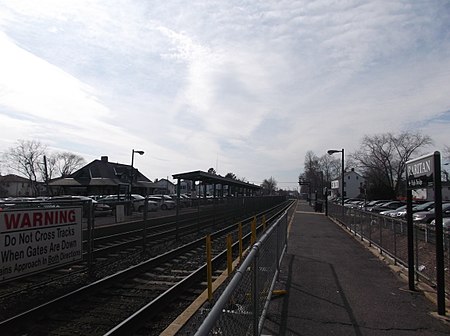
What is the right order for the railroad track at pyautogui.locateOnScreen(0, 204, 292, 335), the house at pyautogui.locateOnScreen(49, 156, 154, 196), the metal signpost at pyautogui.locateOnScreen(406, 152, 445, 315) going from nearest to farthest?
1. the metal signpost at pyautogui.locateOnScreen(406, 152, 445, 315)
2. the railroad track at pyautogui.locateOnScreen(0, 204, 292, 335)
3. the house at pyautogui.locateOnScreen(49, 156, 154, 196)

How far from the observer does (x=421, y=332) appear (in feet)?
17.4

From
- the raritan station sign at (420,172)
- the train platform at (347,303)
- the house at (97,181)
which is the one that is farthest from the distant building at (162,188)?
the raritan station sign at (420,172)

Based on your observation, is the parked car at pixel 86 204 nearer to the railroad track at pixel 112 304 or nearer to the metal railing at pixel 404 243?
the railroad track at pixel 112 304

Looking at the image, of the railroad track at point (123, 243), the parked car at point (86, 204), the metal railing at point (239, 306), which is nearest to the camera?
the metal railing at point (239, 306)

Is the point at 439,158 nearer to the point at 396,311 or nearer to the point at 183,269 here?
the point at 396,311

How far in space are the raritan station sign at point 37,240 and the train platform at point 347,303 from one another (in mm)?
4765

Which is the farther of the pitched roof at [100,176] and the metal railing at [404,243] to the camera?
the pitched roof at [100,176]

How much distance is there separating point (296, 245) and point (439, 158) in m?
8.69

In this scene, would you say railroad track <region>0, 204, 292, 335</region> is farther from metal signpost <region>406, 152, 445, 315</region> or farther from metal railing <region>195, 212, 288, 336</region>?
metal signpost <region>406, 152, 445, 315</region>

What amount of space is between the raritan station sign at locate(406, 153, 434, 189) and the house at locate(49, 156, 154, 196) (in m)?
55.4

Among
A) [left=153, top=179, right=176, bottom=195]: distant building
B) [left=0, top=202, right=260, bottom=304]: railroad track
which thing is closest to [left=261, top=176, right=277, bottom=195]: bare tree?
[left=153, top=179, right=176, bottom=195]: distant building

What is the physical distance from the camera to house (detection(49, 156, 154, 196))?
6575 centimetres

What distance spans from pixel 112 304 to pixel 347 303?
4275 millimetres

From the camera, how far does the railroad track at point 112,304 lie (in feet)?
19.8
